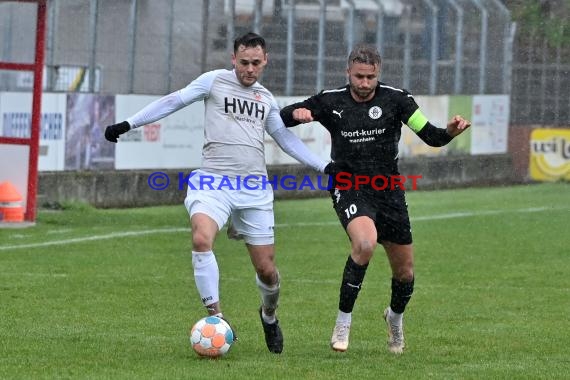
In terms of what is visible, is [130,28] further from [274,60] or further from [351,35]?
[351,35]

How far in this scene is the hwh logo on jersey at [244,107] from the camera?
9734 millimetres

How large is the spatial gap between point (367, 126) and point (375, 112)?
0.11m

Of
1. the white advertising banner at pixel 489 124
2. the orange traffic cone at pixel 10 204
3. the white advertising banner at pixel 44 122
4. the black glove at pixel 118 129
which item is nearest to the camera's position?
the black glove at pixel 118 129

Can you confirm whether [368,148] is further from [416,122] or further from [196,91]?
[196,91]

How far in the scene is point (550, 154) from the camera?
30.9 m

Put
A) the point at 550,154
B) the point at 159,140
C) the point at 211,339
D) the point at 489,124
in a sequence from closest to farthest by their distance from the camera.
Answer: the point at 211,339 → the point at 159,140 → the point at 550,154 → the point at 489,124

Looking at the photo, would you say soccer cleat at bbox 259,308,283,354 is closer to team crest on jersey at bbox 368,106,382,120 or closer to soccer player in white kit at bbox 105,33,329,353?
soccer player in white kit at bbox 105,33,329,353

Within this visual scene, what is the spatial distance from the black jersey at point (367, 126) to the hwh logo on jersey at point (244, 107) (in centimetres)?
25

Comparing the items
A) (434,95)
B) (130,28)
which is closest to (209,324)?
(130,28)

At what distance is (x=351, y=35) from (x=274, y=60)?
1.77 m

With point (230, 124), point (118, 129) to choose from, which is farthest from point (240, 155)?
point (118, 129)

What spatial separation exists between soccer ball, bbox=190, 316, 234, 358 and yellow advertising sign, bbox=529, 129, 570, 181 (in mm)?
22332

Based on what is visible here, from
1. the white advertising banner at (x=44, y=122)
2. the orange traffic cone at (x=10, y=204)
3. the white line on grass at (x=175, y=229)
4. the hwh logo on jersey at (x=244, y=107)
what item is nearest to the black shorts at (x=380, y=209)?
the hwh logo on jersey at (x=244, y=107)

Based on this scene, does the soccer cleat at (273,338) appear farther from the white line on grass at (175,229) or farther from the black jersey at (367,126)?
the white line on grass at (175,229)
